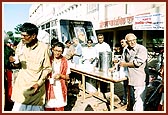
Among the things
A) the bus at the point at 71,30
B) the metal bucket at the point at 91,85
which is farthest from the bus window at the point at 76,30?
the metal bucket at the point at 91,85

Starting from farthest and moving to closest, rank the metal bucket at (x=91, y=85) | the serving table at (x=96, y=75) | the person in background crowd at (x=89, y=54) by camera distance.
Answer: the metal bucket at (x=91, y=85) < the person in background crowd at (x=89, y=54) < the serving table at (x=96, y=75)

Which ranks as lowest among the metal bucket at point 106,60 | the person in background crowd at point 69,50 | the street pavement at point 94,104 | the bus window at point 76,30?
the street pavement at point 94,104

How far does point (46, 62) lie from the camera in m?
A: 3.12

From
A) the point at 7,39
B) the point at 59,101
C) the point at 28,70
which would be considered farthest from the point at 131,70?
the point at 7,39

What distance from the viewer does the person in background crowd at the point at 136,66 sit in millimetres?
3738

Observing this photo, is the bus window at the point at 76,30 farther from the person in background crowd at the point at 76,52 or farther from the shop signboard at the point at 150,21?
the shop signboard at the point at 150,21

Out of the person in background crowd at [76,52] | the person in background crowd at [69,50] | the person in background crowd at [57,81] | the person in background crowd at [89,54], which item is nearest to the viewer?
the person in background crowd at [57,81]

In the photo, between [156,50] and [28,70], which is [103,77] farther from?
[156,50]

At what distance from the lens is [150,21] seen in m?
6.00

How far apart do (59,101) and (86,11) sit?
A: 531 centimetres

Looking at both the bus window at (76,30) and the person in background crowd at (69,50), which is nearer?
the person in background crowd at (69,50)

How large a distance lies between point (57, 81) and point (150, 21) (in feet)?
10.9

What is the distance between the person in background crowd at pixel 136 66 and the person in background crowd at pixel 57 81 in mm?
971

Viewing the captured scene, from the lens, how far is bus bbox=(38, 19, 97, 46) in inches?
270
